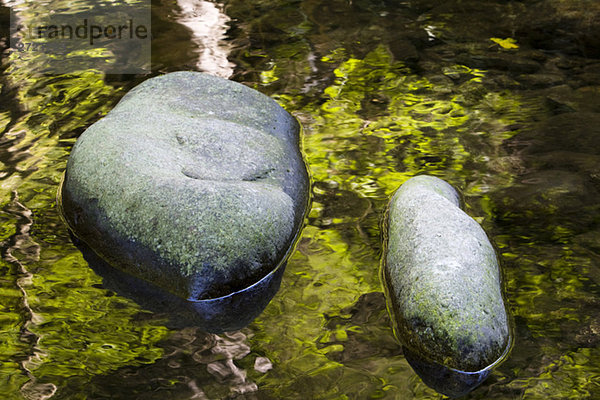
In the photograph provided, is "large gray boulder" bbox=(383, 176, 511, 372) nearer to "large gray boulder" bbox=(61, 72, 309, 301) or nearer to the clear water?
the clear water

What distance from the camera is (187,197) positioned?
3545 mm

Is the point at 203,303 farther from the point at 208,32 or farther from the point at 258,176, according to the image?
the point at 208,32

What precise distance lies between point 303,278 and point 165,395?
41.8 inches

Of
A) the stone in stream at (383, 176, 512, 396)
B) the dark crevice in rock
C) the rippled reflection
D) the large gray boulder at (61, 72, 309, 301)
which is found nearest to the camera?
the stone in stream at (383, 176, 512, 396)

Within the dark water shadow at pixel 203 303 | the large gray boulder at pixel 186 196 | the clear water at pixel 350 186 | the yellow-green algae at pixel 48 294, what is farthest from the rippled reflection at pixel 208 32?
the dark water shadow at pixel 203 303

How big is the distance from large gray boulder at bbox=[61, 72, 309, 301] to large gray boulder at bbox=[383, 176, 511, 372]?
0.72 meters

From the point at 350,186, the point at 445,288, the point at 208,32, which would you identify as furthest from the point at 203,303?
the point at 208,32

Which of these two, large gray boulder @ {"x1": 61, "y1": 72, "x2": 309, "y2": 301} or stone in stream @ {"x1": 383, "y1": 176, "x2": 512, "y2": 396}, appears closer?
stone in stream @ {"x1": 383, "y1": 176, "x2": 512, "y2": 396}

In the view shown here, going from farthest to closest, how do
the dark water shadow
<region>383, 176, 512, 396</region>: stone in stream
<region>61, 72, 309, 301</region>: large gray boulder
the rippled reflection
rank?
the rippled reflection < <region>61, 72, 309, 301</region>: large gray boulder < the dark water shadow < <region>383, 176, 512, 396</region>: stone in stream

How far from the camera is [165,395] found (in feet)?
9.44

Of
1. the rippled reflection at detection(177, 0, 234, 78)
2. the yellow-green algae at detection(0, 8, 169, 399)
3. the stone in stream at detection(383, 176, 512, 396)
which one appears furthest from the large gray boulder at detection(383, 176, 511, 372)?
the rippled reflection at detection(177, 0, 234, 78)

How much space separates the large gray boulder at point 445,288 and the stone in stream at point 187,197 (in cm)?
72

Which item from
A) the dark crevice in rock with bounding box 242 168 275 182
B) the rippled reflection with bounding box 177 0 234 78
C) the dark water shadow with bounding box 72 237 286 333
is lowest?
the dark water shadow with bounding box 72 237 286 333

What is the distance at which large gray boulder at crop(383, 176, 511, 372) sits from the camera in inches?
115
